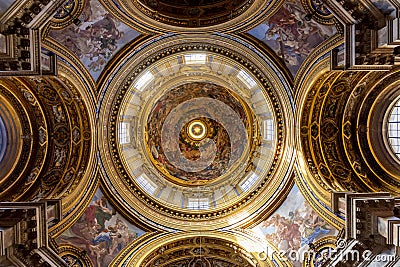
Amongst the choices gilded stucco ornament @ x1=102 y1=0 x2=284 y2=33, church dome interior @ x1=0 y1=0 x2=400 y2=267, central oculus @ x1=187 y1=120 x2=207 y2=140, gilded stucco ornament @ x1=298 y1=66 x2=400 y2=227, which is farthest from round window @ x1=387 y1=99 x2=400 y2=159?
central oculus @ x1=187 y1=120 x2=207 y2=140

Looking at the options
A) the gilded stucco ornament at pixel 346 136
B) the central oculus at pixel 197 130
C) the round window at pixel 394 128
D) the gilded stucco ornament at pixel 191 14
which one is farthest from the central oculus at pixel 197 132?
the round window at pixel 394 128

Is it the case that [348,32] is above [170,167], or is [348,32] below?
above

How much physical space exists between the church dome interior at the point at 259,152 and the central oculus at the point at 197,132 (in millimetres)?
2429

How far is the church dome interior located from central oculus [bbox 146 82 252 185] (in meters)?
2.43

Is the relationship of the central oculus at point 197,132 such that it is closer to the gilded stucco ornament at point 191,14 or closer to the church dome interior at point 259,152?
the church dome interior at point 259,152

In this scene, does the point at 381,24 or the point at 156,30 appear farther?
the point at 156,30

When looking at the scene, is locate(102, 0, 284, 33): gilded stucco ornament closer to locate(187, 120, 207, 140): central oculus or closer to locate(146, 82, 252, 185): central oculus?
locate(146, 82, 252, 185): central oculus

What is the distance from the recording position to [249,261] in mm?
18844

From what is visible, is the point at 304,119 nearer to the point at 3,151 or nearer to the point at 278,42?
the point at 278,42

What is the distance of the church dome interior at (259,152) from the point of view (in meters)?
16.0

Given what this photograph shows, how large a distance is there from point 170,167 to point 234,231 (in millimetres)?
6603

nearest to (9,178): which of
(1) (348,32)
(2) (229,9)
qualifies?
(2) (229,9)

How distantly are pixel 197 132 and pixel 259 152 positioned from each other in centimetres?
A: 635

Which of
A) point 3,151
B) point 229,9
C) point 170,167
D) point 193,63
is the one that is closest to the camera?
point 229,9
